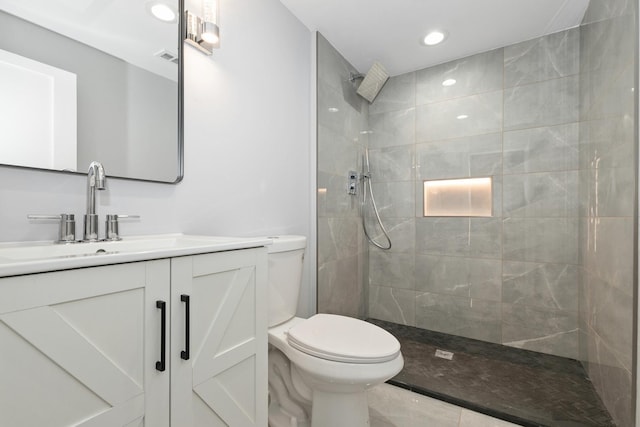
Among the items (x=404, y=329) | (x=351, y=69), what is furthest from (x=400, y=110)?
(x=404, y=329)

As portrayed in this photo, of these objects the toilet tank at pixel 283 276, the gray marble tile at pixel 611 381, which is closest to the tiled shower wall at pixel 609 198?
the gray marble tile at pixel 611 381

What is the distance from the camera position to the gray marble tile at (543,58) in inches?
81.0

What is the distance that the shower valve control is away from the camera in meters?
2.50

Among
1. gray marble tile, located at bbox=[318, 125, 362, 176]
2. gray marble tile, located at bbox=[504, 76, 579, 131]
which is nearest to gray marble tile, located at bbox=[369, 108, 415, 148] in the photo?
gray marble tile, located at bbox=[318, 125, 362, 176]

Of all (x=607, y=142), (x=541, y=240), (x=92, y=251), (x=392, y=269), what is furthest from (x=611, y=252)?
(x=92, y=251)

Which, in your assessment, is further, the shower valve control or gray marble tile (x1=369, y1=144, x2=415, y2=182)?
gray marble tile (x1=369, y1=144, x2=415, y2=182)

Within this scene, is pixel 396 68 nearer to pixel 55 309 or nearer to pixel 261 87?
pixel 261 87

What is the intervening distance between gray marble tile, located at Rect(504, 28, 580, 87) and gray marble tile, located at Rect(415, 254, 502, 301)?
1367 mm

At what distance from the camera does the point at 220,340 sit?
0.89 metres

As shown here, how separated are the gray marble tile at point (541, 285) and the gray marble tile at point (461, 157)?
74 centimetres

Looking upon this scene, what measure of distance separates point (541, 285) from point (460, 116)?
4.54 feet

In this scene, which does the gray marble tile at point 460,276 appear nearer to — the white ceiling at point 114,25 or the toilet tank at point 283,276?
the toilet tank at point 283,276

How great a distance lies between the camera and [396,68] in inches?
102

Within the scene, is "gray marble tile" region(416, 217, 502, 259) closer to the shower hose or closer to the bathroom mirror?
the shower hose
